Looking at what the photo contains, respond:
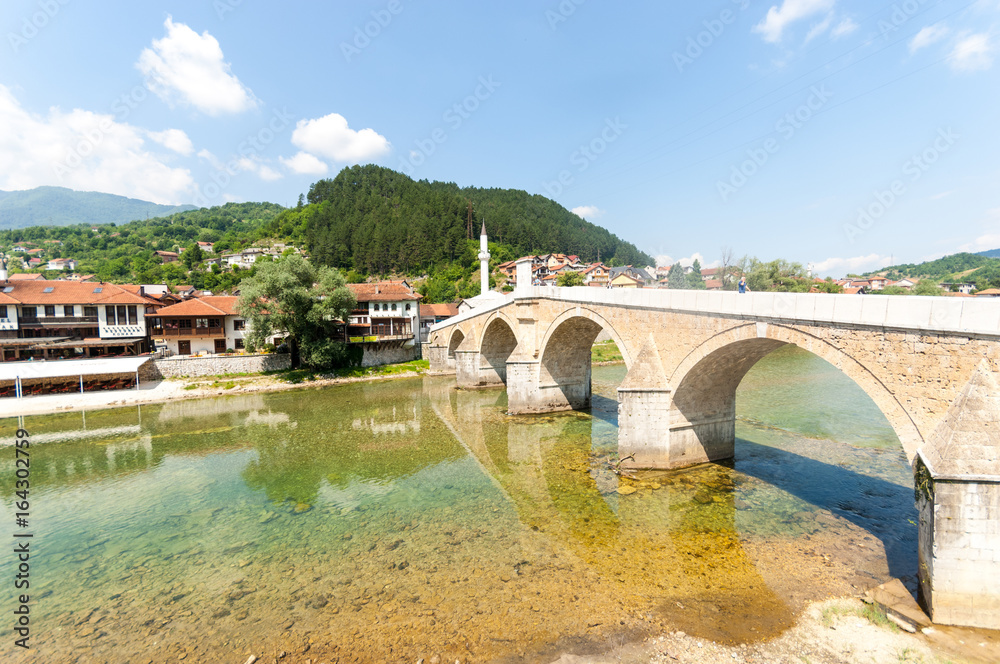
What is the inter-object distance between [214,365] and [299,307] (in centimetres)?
677

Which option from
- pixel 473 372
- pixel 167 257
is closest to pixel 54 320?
pixel 473 372

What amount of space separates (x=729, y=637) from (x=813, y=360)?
3047 cm

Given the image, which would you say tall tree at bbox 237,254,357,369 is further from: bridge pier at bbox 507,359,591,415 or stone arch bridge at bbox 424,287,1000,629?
stone arch bridge at bbox 424,287,1000,629

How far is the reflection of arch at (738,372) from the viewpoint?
6988 mm

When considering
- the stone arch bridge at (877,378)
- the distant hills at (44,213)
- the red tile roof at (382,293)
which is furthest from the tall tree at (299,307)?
the distant hills at (44,213)

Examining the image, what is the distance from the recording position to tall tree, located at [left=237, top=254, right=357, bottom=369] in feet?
87.0

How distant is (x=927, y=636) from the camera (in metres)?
5.69

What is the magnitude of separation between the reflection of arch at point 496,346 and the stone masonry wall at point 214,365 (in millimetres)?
13977

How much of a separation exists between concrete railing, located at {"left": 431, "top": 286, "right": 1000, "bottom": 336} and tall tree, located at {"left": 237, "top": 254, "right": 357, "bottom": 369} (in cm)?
2162

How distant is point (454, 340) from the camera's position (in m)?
31.9

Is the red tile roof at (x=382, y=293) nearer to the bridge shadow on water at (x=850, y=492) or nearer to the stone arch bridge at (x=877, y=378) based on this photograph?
the stone arch bridge at (x=877, y=378)

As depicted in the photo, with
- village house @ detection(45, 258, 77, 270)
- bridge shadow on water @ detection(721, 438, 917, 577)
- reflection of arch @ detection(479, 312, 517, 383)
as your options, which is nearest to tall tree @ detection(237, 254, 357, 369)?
reflection of arch @ detection(479, 312, 517, 383)

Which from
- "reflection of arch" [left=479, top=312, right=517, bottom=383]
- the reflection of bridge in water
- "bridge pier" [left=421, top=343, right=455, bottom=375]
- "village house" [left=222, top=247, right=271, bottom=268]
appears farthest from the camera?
"village house" [left=222, top=247, right=271, bottom=268]

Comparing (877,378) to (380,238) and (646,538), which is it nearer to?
(646,538)
